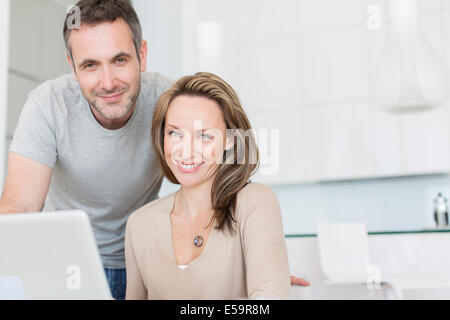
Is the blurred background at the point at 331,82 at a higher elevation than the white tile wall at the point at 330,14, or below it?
below

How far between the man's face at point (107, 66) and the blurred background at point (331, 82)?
3.53 ft

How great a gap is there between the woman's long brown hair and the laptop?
42 cm

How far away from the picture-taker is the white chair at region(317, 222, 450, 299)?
3.79 feet

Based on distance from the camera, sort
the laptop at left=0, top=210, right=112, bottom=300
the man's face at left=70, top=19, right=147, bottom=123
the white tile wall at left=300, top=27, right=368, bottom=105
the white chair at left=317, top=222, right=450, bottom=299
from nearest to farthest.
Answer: the laptop at left=0, top=210, right=112, bottom=300, the man's face at left=70, top=19, right=147, bottom=123, the white chair at left=317, top=222, right=450, bottom=299, the white tile wall at left=300, top=27, right=368, bottom=105

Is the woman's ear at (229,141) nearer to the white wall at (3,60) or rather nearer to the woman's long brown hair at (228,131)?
the woman's long brown hair at (228,131)

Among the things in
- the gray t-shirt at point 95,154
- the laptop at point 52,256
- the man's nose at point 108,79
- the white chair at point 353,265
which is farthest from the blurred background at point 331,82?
the laptop at point 52,256

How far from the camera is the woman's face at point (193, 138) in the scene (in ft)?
2.82

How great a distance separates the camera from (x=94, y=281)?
1.53 ft

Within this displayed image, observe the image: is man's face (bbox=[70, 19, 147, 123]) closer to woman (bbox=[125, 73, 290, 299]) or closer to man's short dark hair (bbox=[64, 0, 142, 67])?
man's short dark hair (bbox=[64, 0, 142, 67])

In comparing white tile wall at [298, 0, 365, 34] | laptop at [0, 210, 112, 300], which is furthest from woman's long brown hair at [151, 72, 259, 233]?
white tile wall at [298, 0, 365, 34]

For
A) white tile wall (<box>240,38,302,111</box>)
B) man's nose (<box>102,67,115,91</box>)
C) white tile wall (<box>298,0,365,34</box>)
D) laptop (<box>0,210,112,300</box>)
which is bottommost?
laptop (<box>0,210,112,300</box>)

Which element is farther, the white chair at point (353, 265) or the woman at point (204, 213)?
the white chair at point (353, 265)

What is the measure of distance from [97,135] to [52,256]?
0.62 metres
